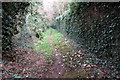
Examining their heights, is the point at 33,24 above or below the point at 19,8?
below

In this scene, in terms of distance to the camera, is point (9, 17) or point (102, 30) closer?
point (102, 30)

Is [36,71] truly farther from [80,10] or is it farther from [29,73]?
[80,10]

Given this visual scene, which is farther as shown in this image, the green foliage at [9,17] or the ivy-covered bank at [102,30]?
the green foliage at [9,17]

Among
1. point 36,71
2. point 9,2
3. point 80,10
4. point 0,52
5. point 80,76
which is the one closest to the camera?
point 80,76

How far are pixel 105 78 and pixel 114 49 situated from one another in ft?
4.56

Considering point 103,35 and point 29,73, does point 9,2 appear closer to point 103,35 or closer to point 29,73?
point 29,73

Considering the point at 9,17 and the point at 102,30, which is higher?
the point at 9,17

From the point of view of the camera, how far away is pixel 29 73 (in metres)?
4.23

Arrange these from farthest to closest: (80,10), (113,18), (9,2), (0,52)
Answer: (80,10) → (9,2) → (0,52) → (113,18)

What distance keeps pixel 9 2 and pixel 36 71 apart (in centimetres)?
433

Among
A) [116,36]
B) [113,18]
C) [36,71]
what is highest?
[113,18]

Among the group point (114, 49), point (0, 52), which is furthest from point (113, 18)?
point (0, 52)

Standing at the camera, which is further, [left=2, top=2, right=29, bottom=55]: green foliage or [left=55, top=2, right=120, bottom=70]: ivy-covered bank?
[left=2, top=2, right=29, bottom=55]: green foliage

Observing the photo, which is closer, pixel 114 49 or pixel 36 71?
pixel 114 49
